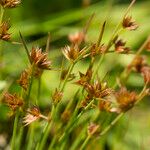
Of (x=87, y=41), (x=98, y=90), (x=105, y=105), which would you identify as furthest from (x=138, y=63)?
(x=87, y=41)

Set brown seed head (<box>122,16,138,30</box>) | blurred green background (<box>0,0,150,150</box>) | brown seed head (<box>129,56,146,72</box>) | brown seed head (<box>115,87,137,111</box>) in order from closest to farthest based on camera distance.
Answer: brown seed head (<box>115,87,137,111</box>) < brown seed head (<box>122,16,138,30</box>) < brown seed head (<box>129,56,146,72</box>) < blurred green background (<box>0,0,150,150</box>)

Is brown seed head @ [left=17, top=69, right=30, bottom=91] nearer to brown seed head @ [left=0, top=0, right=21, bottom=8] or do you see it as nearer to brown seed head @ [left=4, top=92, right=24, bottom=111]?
brown seed head @ [left=4, top=92, right=24, bottom=111]

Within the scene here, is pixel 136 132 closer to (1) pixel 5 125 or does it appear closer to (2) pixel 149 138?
(2) pixel 149 138

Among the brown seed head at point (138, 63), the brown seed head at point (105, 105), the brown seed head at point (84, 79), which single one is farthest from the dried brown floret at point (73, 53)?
the brown seed head at point (138, 63)

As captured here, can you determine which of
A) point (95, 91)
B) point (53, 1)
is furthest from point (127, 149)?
point (53, 1)

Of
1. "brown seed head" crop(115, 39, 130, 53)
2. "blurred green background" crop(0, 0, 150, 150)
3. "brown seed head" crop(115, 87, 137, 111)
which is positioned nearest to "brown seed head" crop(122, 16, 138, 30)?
"brown seed head" crop(115, 39, 130, 53)

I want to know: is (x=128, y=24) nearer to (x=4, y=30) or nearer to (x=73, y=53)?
(x=73, y=53)

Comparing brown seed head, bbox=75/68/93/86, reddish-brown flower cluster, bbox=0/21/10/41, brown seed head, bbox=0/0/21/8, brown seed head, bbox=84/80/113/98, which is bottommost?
brown seed head, bbox=84/80/113/98

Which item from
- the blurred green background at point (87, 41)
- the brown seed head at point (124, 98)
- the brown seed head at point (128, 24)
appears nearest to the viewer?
the brown seed head at point (124, 98)

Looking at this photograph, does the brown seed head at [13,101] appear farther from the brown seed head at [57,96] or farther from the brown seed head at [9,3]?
the brown seed head at [9,3]

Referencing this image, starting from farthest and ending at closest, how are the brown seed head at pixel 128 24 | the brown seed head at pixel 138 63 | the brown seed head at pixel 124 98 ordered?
the brown seed head at pixel 138 63 → the brown seed head at pixel 128 24 → the brown seed head at pixel 124 98
